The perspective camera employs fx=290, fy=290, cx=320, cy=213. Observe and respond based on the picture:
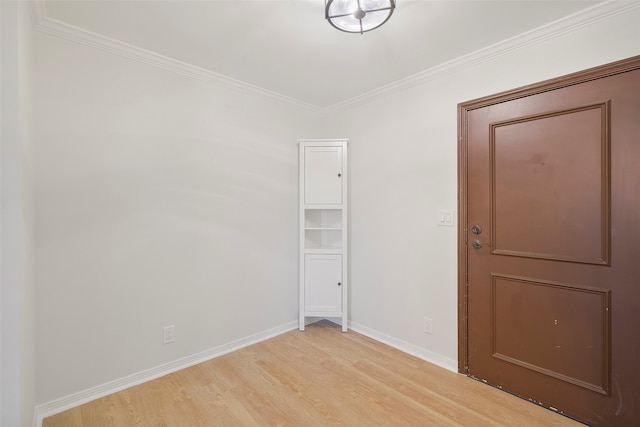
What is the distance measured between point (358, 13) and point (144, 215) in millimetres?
1970

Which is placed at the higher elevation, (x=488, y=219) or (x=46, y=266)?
(x=488, y=219)

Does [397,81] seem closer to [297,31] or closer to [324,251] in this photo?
[297,31]

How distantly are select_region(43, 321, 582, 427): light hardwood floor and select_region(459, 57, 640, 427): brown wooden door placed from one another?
0.26m

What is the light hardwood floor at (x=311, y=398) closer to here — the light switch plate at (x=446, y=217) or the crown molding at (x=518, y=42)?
the light switch plate at (x=446, y=217)

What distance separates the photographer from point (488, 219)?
2137mm

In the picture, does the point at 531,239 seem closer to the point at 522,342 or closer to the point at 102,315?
the point at 522,342

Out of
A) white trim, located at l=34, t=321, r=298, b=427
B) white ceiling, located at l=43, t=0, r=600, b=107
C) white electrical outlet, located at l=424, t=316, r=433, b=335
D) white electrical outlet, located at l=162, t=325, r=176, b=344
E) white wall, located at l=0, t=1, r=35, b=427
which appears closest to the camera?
white wall, located at l=0, t=1, r=35, b=427

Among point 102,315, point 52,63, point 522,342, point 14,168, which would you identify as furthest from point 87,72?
point 522,342

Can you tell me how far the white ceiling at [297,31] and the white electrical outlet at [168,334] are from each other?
2109 millimetres

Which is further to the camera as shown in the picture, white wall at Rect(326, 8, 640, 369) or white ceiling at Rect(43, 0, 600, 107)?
white wall at Rect(326, 8, 640, 369)

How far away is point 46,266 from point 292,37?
84.5 inches

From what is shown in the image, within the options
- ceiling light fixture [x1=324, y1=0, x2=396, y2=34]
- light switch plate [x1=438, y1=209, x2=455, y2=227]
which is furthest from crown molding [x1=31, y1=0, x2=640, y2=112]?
light switch plate [x1=438, y1=209, x2=455, y2=227]

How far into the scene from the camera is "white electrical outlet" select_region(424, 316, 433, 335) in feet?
8.07

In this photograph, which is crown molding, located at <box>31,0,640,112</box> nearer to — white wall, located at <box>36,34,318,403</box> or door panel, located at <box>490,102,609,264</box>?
white wall, located at <box>36,34,318,403</box>
